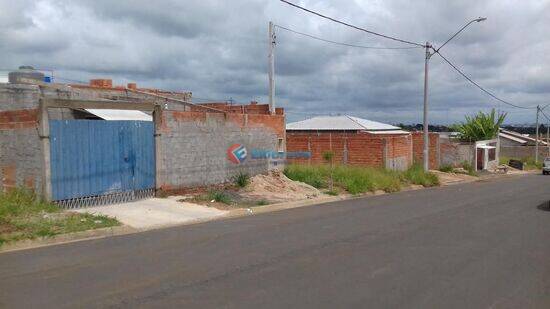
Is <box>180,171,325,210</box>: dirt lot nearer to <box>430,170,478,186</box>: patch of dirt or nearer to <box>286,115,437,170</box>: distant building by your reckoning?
<box>286,115,437,170</box>: distant building

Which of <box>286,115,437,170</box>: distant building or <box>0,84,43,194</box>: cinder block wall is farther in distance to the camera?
<box>286,115,437,170</box>: distant building

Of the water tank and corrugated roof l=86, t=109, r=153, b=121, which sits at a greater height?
the water tank

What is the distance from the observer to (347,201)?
19.8m

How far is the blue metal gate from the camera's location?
14.1 meters

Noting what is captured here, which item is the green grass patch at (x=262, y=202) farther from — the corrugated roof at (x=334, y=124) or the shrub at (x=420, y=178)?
the corrugated roof at (x=334, y=124)

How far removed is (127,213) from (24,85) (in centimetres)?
737

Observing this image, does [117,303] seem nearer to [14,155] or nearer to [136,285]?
[136,285]

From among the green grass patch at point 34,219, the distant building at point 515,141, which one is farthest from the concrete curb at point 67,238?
the distant building at point 515,141

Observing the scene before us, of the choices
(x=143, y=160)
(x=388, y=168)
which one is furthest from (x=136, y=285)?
(x=388, y=168)

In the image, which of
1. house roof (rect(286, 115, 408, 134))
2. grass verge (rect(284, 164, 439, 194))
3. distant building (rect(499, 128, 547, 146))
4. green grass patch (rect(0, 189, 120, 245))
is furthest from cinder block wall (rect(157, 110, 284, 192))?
distant building (rect(499, 128, 547, 146))

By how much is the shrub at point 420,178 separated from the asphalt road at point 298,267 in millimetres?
15454

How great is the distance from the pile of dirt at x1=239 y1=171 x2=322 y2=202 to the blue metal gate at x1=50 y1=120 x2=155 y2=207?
3.84m

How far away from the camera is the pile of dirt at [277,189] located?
62.1 ft

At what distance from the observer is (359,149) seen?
32.1 metres
